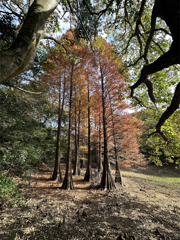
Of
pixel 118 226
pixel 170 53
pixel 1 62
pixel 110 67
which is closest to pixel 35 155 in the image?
pixel 118 226

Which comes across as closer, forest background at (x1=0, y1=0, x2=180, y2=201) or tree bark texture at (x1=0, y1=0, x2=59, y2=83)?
tree bark texture at (x1=0, y1=0, x2=59, y2=83)

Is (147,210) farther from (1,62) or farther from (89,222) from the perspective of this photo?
(1,62)

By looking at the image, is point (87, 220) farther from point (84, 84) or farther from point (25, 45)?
point (84, 84)

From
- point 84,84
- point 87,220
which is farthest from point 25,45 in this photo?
point 84,84

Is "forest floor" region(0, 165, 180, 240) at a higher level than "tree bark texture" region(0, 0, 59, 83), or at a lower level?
lower

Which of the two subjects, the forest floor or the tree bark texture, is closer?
the tree bark texture

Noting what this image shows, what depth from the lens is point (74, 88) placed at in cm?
862

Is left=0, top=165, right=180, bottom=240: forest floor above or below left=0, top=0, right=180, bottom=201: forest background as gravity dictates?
below

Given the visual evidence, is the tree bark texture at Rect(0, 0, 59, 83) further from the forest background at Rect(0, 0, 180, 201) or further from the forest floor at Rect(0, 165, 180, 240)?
the forest floor at Rect(0, 165, 180, 240)

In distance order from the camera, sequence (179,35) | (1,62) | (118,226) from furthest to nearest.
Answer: (118,226)
(179,35)
(1,62)

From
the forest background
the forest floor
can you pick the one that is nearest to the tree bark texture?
the forest background

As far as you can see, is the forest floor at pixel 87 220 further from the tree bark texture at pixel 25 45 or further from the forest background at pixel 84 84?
the tree bark texture at pixel 25 45

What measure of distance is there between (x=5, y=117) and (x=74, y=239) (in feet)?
16.0

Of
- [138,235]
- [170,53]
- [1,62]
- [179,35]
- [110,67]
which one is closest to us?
[1,62]
